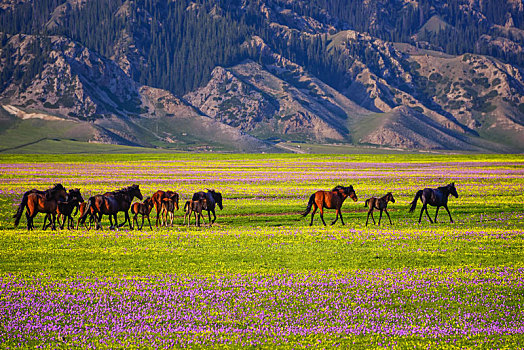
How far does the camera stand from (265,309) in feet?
52.7

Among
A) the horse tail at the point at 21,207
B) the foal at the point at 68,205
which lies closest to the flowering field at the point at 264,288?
the horse tail at the point at 21,207

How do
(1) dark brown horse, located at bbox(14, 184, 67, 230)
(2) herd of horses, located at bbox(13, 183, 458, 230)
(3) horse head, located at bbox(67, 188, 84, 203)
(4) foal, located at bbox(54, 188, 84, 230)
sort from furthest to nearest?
→ (3) horse head, located at bbox(67, 188, 84, 203) → (4) foal, located at bbox(54, 188, 84, 230) → (2) herd of horses, located at bbox(13, 183, 458, 230) → (1) dark brown horse, located at bbox(14, 184, 67, 230)

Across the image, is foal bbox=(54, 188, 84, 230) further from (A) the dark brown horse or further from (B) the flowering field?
(B) the flowering field

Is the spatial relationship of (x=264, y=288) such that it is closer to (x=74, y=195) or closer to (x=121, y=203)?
(x=121, y=203)

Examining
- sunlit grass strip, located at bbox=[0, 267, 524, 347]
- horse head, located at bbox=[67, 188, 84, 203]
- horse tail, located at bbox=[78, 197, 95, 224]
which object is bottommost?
sunlit grass strip, located at bbox=[0, 267, 524, 347]

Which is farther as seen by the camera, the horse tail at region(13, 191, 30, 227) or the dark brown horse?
the dark brown horse

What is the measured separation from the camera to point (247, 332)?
47.2ft

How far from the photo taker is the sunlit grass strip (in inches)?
557

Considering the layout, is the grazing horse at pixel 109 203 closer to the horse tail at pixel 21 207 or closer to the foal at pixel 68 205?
the foal at pixel 68 205

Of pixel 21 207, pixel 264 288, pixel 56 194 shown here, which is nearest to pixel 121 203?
pixel 56 194

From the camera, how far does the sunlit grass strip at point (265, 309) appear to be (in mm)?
14148

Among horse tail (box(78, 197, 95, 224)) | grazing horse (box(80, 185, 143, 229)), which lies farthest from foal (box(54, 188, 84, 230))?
grazing horse (box(80, 185, 143, 229))

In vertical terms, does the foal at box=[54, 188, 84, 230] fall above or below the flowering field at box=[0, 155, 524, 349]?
above

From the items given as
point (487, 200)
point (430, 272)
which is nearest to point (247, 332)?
point (430, 272)
